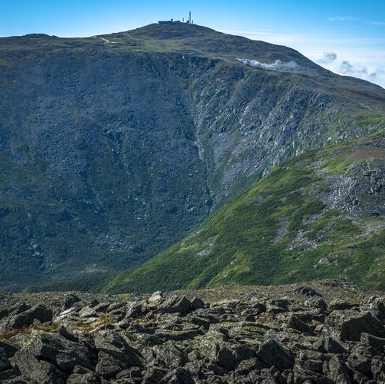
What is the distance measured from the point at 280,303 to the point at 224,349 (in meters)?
25.3

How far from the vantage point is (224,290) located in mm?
124625

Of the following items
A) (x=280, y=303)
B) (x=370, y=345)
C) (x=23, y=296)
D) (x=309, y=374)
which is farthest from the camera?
(x=23, y=296)

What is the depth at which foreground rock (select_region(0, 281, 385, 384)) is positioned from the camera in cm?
6047

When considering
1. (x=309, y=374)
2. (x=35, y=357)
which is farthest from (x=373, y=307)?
(x=35, y=357)

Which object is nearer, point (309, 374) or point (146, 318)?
point (309, 374)

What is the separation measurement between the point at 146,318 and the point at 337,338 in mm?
22272

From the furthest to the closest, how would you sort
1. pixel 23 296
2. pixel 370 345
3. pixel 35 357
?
pixel 23 296, pixel 370 345, pixel 35 357

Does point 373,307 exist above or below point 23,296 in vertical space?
above

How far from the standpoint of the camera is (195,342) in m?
70.6

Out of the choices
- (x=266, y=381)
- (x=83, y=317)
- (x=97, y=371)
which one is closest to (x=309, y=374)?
(x=266, y=381)

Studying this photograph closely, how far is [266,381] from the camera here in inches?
2458

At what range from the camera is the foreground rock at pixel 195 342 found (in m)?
60.5

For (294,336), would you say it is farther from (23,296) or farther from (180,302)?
(23,296)

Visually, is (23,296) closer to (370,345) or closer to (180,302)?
(180,302)
